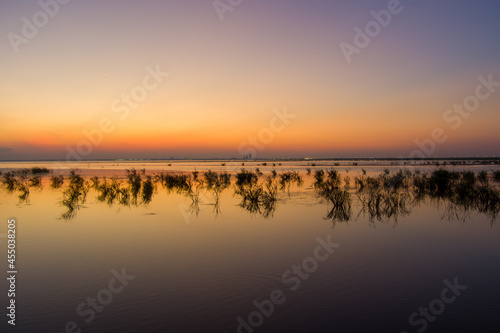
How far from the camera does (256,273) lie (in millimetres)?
6184

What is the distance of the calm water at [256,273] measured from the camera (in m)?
4.50

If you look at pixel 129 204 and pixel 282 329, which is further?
pixel 129 204

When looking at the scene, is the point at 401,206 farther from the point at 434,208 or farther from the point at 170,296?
the point at 170,296

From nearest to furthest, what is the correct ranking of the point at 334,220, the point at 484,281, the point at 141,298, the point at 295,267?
1. the point at 141,298
2. the point at 484,281
3. the point at 295,267
4. the point at 334,220

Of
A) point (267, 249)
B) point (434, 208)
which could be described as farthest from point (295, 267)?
point (434, 208)

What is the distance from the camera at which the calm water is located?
4.50 meters

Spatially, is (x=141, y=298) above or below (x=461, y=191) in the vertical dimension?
below

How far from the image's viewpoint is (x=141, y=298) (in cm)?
511

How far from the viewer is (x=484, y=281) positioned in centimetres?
575

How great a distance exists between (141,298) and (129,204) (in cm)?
1012

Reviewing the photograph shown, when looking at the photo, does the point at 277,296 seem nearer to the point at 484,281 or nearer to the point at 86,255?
the point at 484,281

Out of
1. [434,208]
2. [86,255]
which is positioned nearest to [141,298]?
[86,255]

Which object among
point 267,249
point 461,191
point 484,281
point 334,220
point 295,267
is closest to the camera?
point 484,281

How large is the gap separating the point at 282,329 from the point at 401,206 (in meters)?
10.2
